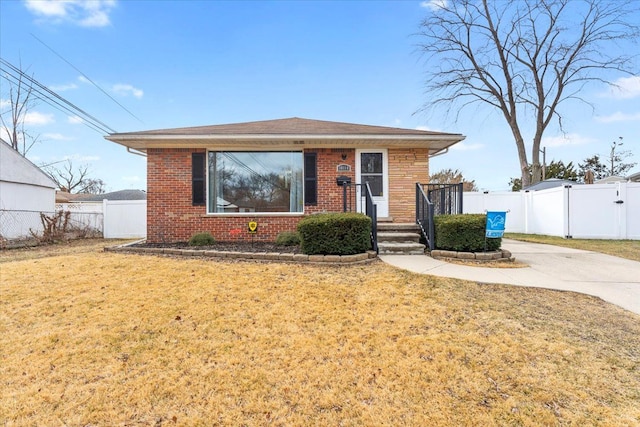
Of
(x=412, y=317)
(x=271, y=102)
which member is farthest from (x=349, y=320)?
(x=271, y=102)

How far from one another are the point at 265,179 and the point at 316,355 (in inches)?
244

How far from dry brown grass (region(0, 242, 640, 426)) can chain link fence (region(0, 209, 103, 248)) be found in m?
7.88

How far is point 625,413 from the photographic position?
1942 mm

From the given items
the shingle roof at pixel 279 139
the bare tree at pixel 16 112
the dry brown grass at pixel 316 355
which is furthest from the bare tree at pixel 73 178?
the dry brown grass at pixel 316 355

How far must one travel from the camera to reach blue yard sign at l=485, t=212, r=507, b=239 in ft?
18.6

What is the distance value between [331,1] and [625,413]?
12.9 m

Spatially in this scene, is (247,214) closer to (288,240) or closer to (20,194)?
(288,240)

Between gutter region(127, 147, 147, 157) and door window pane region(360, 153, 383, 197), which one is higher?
gutter region(127, 147, 147, 157)

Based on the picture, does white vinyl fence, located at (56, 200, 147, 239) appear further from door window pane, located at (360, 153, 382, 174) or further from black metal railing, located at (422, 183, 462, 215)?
black metal railing, located at (422, 183, 462, 215)

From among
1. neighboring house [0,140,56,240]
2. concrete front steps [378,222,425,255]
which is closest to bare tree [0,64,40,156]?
neighboring house [0,140,56,240]

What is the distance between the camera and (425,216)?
7.02 metres

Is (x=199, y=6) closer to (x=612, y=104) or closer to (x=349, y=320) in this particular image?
(x=349, y=320)

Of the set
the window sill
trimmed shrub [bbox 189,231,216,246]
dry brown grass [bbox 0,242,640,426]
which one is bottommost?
dry brown grass [bbox 0,242,640,426]

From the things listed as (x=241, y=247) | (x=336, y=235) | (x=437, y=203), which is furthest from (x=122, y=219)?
(x=437, y=203)
